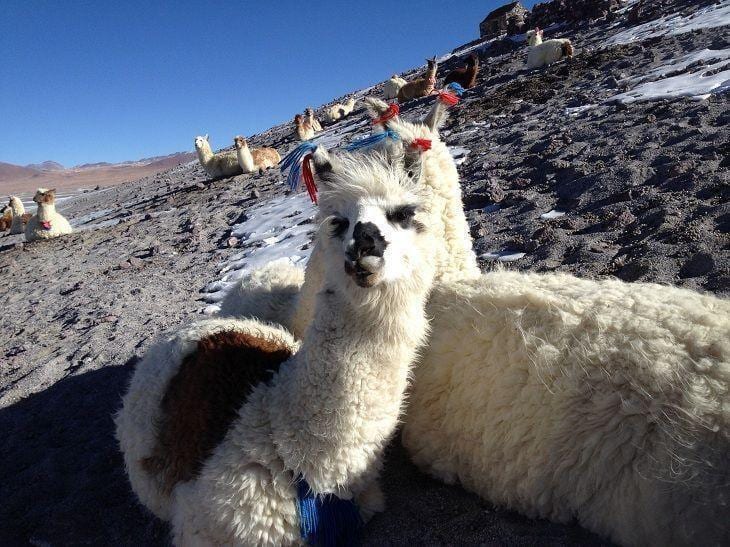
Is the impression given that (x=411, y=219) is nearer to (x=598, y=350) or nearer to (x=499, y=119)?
(x=598, y=350)

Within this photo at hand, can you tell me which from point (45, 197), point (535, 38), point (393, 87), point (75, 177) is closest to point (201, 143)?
point (45, 197)

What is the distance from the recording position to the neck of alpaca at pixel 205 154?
14.6 m

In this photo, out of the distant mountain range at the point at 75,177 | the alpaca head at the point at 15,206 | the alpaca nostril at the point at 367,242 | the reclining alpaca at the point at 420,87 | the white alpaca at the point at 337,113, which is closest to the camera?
the alpaca nostril at the point at 367,242

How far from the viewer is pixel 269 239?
22.3ft

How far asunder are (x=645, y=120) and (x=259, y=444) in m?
6.38

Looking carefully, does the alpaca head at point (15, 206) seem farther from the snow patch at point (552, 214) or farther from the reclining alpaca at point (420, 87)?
the snow patch at point (552, 214)

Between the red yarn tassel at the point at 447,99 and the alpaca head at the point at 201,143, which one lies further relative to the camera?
the alpaca head at the point at 201,143

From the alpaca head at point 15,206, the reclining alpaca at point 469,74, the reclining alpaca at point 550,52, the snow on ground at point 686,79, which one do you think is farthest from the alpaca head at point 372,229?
the alpaca head at point 15,206

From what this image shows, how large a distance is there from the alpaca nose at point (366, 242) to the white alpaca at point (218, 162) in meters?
13.1

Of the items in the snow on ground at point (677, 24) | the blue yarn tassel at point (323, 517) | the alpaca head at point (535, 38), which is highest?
the alpaca head at point (535, 38)

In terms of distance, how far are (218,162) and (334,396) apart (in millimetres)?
13575

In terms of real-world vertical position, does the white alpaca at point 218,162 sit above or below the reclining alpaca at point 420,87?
below

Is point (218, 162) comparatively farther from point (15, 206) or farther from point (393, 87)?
point (393, 87)

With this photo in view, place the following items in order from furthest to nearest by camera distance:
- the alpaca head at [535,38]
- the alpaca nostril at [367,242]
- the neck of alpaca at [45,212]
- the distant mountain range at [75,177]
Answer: the distant mountain range at [75,177], the alpaca head at [535,38], the neck of alpaca at [45,212], the alpaca nostril at [367,242]
